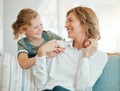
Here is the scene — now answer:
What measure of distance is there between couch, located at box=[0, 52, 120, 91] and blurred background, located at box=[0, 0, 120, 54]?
→ 115 millimetres

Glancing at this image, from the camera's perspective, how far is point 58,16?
1.58 meters

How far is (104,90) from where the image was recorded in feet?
4.27

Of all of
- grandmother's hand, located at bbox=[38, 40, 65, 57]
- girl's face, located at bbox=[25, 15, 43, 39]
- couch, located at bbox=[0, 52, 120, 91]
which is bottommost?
couch, located at bbox=[0, 52, 120, 91]

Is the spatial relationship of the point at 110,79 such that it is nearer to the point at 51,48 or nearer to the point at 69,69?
the point at 69,69

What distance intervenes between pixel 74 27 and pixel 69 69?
26 centimetres

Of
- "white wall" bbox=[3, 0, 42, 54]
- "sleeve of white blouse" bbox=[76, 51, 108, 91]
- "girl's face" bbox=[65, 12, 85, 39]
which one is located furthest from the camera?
"white wall" bbox=[3, 0, 42, 54]

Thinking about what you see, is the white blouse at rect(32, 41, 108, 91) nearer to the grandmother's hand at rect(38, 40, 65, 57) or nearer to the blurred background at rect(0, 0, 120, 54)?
the grandmother's hand at rect(38, 40, 65, 57)

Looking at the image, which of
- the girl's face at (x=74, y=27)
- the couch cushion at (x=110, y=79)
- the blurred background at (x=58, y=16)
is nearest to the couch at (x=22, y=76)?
the couch cushion at (x=110, y=79)

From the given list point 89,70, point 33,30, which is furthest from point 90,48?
point 33,30

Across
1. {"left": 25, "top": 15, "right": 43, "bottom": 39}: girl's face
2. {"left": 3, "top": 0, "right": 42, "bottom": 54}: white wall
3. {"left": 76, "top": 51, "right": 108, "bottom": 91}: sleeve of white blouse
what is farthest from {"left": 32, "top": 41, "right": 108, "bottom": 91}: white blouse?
{"left": 3, "top": 0, "right": 42, "bottom": 54}: white wall

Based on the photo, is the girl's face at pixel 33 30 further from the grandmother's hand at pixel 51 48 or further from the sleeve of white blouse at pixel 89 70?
the sleeve of white blouse at pixel 89 70

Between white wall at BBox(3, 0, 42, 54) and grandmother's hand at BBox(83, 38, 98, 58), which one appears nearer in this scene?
grandmother's hand at BBox(83, 38, 98, 58)

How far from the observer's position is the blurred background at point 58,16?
1521 millimetres

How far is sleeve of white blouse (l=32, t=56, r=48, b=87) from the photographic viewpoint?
1.26 meters
